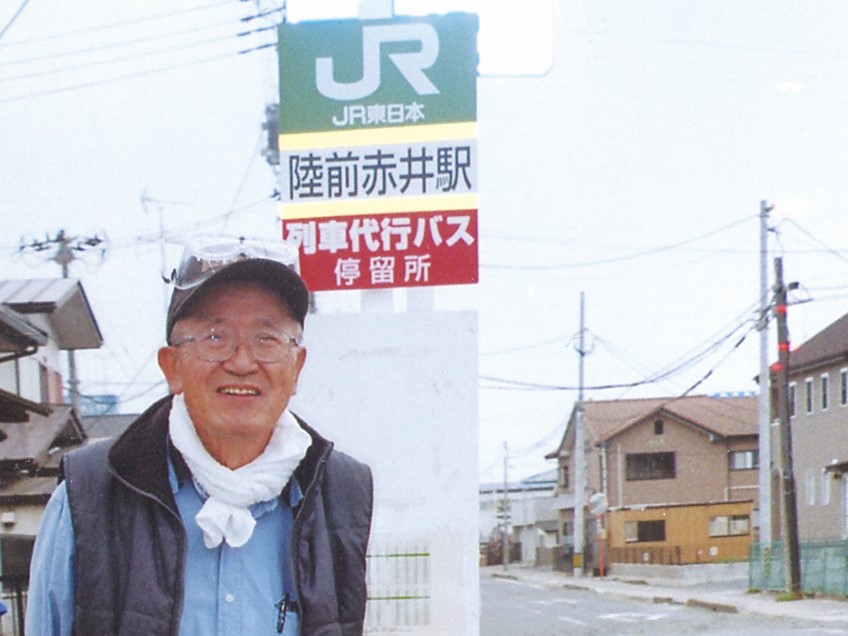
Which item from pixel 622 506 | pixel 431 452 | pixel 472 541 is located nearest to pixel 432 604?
pixel 472 541

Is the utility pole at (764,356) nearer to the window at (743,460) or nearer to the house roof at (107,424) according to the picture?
the house roof at (107,424)

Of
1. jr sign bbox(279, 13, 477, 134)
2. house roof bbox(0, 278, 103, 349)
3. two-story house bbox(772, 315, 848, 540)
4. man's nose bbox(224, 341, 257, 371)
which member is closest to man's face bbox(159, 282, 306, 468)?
man's nose bbox(224, 341, 257, 371)

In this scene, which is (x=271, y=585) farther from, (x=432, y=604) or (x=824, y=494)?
(x=824, y=494)

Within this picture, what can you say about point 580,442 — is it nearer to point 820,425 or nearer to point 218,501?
point 820,425

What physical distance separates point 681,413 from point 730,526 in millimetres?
4982

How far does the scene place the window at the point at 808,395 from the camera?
34469 millimetres

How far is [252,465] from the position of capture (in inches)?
74.6

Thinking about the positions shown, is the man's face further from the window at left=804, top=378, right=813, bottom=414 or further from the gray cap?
the window at left=804, top=378, right=813, bottom=414

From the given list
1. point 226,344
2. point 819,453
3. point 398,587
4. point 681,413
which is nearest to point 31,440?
point 398,587

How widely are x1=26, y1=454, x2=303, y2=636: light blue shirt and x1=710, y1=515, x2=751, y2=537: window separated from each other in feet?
146

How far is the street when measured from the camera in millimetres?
16422

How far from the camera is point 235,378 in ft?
6.32

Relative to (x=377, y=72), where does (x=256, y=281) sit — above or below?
below

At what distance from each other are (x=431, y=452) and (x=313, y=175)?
1359 millimetres
